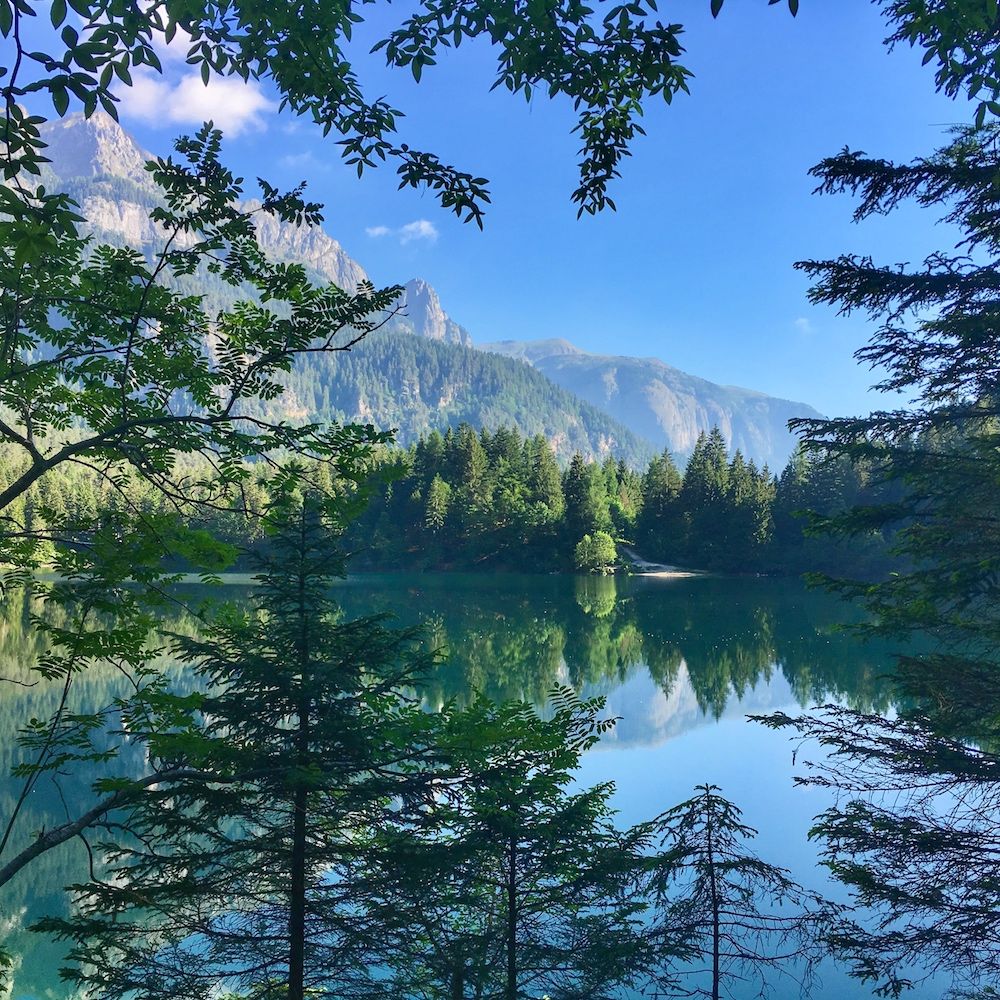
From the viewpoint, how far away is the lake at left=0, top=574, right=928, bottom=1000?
35.2ft

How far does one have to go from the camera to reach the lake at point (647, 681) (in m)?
10.7

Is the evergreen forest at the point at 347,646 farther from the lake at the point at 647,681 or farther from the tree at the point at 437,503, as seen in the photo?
the tree at the point at 437,503

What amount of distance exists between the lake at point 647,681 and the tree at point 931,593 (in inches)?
30.9

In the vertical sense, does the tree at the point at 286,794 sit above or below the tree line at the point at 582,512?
below

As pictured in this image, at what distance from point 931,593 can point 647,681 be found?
17.9 metres

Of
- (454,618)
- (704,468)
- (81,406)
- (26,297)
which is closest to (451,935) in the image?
(81,406)

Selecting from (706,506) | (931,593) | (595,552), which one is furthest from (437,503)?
(931,593)

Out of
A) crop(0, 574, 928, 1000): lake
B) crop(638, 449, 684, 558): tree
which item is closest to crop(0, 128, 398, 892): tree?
crop(0, 574, 928, 1000): lake

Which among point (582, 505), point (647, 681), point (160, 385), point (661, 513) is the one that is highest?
point (582, 505)

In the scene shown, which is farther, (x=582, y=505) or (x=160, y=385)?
(x=582, y=505)

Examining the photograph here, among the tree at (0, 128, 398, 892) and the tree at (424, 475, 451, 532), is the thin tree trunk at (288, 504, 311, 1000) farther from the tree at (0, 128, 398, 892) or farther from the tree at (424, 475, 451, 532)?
the tree at (424, 475, 451, 532)

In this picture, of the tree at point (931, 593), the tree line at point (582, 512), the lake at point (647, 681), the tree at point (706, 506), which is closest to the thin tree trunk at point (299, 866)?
the lake at point (647, 681)

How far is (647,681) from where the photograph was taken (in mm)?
22953

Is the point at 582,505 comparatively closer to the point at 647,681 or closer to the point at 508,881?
the point at 647,681
